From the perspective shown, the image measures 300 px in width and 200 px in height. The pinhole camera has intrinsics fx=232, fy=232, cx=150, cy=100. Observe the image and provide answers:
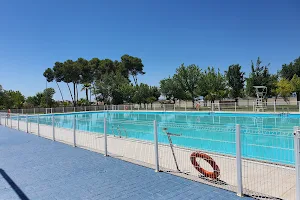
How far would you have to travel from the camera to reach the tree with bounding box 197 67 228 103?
32906 millimetres

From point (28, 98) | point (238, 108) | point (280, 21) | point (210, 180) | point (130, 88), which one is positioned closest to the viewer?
point (210, 180)

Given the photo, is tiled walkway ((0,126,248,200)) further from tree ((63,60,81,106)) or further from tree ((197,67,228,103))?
tree ((63,60,81,106))

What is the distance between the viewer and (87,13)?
71.7 feet

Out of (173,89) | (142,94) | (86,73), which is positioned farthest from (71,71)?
(173,89)

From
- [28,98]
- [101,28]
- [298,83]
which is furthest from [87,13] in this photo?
[28,98]

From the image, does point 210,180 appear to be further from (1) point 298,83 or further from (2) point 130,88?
(2) point 130,88

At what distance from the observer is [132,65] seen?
5681 centimetres

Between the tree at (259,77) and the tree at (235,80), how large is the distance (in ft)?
15.3

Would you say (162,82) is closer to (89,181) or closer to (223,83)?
(223,83)

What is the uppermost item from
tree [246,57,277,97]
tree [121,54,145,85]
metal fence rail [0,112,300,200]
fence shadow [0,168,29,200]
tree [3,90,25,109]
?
tree [121,54,145,85]

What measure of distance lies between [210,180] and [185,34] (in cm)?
3327

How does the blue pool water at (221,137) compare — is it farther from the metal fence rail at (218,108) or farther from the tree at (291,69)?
the tree at (291,69)

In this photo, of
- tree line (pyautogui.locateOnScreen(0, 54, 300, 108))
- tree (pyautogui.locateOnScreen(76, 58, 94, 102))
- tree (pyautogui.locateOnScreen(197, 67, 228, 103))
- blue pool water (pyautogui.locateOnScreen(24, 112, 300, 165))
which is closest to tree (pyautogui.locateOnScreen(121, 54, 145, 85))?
tree line (pyautogui.locateOnScreen(0, 54, 300, 108))

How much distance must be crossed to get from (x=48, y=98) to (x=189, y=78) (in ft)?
92.4
